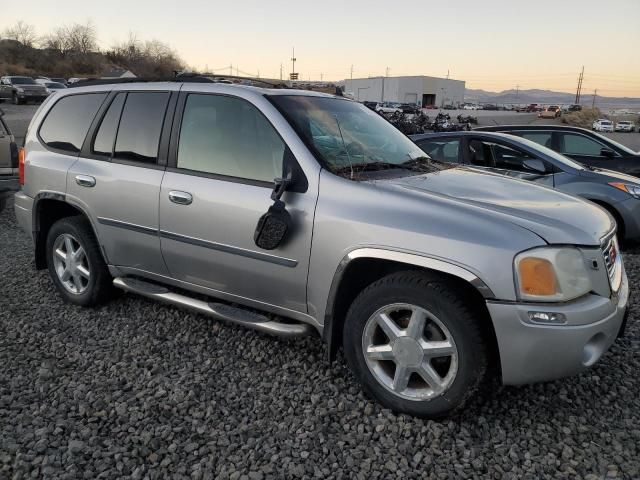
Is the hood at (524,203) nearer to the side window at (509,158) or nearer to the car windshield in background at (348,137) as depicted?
the car windshield in background at (348,137)

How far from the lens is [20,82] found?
35.6 m

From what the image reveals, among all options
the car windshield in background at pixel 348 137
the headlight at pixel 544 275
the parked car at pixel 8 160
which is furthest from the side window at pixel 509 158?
the parked car at pixel 8 160

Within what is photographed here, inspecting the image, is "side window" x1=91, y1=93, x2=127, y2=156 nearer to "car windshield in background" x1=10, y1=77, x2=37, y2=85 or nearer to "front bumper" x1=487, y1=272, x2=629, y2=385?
"front bumper" x1=487, y1=272, x2=629, y2=385

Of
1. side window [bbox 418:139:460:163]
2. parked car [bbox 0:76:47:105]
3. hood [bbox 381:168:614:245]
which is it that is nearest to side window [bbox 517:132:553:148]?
side window [bbox 418:139:460:163]

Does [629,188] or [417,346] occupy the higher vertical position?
[629,188]

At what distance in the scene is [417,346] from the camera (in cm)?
277

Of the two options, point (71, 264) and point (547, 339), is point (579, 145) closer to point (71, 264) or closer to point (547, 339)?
point (547, 339)

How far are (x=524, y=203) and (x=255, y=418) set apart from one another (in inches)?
73.2

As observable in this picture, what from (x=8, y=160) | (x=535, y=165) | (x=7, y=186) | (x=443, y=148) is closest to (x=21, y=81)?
(x=8, y=160)

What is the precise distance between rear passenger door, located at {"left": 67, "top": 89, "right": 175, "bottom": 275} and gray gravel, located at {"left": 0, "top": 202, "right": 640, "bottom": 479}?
25.7 inches

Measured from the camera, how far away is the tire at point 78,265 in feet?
13.7

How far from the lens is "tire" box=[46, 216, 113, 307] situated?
417 centimetres

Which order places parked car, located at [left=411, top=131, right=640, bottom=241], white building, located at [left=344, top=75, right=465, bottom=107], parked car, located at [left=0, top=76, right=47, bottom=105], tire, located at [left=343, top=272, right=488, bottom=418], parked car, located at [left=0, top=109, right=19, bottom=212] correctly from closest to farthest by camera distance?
tire, located at [left=343, top=272, right=488, bottom=418] < parked car, located at [left=411, top=131, right=640, bottom=241] < parked car, located at [left=0, top=109, right=19, bottom=212] < parked car, located at [left=0, top=76, right=47, bottom=105] < white building, located at [left=344, top=75, right=465, bottom=107]

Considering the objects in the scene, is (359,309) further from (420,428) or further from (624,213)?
(624,213)
